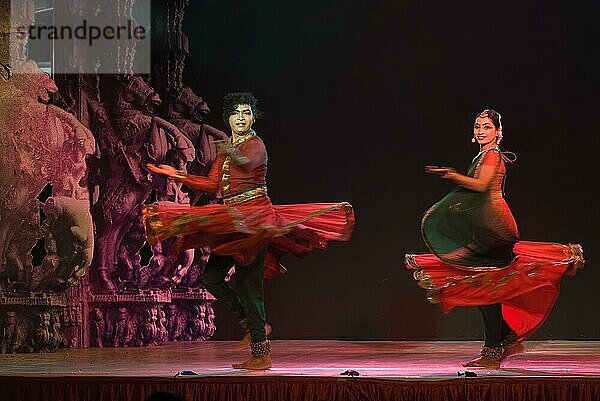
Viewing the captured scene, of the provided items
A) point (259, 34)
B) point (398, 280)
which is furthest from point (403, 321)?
point (259, 34)

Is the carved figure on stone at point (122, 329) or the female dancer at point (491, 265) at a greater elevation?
the female dancer at point (491, 265)

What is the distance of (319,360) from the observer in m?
5.11

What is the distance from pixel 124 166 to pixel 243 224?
6.81 feet

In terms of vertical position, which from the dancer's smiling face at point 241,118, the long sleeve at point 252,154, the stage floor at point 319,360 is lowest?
the stage floor at point 319,360

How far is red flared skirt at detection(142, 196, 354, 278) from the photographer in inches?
176

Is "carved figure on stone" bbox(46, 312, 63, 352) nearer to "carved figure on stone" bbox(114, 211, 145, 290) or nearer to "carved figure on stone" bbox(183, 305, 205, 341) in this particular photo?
"carved figure on stone" bbox(114, 211, 145, 290)

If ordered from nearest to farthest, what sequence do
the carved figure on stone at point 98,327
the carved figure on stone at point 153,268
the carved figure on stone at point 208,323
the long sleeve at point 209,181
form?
1. the long sleeve at point 209,181
2. the carved figure on stone at point 98,327
3. the carved figure on stone at point 153,268
4. the carved figure on stone at point 208,323

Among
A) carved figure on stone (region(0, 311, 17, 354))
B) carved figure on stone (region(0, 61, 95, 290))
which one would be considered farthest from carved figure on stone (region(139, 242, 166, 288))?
carved figure on stone (region(0, 311, 17, 354))

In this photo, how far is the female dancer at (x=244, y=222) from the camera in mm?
4496

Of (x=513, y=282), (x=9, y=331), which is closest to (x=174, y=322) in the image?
(x=9, y=331)

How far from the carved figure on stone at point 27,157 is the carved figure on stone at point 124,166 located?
253 millimetres

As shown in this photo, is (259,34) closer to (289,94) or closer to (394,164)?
(289,94)

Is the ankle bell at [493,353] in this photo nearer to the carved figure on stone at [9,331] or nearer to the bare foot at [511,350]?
the bare foot at [511,350]

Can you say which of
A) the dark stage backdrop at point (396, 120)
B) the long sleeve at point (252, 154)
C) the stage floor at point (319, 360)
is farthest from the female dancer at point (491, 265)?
the dark stage backdrop at point (396, 120)
